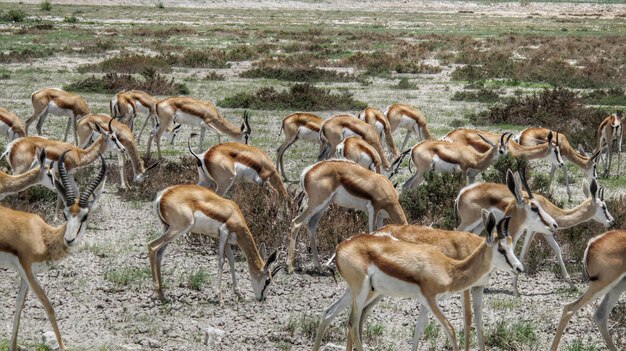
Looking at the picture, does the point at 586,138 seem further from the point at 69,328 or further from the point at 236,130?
the point at 69,328

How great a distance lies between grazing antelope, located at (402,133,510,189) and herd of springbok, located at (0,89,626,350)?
0.02 m

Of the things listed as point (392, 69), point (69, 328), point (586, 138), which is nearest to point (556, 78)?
point (392, 69)

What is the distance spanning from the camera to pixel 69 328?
25.8 feet

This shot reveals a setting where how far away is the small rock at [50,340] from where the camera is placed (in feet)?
23.7

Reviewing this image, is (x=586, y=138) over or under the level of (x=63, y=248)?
under

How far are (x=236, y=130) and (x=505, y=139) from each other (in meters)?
5.90

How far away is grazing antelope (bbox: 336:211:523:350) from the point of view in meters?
6.53

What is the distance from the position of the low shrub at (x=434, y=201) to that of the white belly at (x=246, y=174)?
2.29 metres

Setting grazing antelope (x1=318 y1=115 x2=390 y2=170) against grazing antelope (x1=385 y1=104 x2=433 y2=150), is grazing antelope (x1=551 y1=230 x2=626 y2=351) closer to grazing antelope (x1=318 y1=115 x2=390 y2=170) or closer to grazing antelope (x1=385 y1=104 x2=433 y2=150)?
grazing antelope (x1=318 y1=115 x2=390 y2=170)

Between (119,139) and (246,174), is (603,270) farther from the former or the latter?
(119,139)

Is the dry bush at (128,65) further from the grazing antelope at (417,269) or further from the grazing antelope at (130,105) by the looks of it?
the grazing antelope at (417,269)

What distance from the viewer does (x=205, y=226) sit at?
8906 millimetres

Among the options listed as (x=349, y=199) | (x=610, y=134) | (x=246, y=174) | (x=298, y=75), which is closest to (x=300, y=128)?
(x=246, y=174)

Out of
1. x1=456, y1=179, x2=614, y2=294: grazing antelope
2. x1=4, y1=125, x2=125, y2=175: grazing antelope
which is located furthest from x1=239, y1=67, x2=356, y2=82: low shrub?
x1=456, y1=179, x2=614, y2=294: grazing antelope
